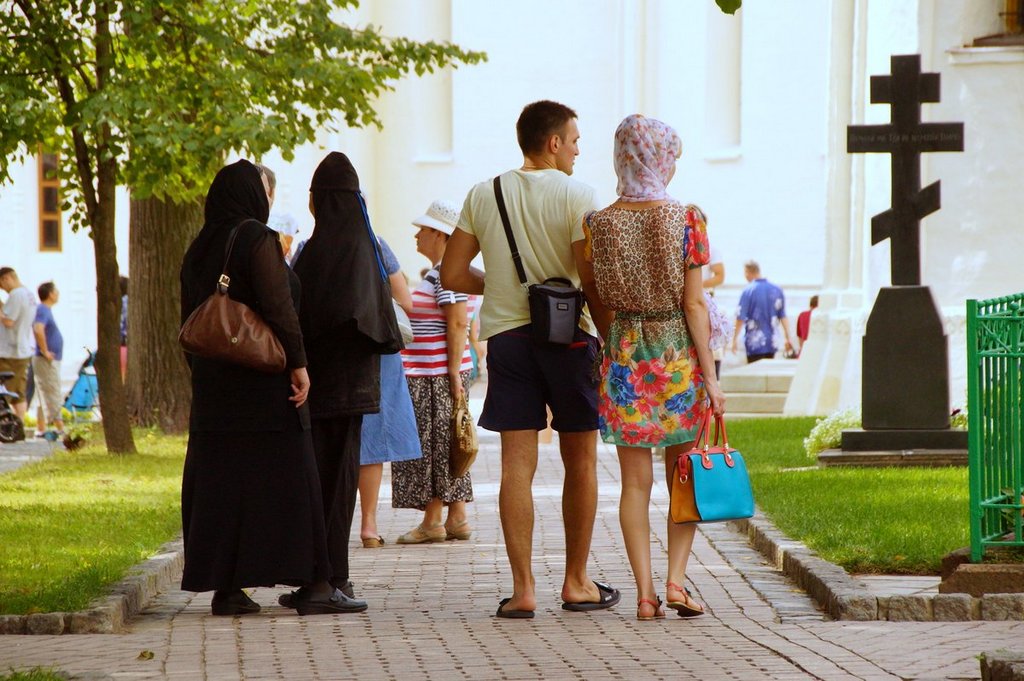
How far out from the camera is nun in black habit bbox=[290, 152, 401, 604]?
774 centimetres

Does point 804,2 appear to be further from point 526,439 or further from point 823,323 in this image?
point 526,439

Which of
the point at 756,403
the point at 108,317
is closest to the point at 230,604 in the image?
the point at 108,317

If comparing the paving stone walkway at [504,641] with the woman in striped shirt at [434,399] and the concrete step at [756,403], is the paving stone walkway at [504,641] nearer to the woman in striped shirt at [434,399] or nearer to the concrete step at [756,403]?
the woman in striped shirt at [434,399]

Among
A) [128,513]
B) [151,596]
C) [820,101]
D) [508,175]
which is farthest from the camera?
[820,101]

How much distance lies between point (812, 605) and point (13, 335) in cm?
1465

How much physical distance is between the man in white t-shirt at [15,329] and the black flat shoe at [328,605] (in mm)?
13561

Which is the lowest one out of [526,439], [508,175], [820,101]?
[526,439]

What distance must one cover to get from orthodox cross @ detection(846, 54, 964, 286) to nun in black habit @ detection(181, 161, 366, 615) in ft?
24.3

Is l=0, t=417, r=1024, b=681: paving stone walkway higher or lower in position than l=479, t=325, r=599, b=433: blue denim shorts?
lower

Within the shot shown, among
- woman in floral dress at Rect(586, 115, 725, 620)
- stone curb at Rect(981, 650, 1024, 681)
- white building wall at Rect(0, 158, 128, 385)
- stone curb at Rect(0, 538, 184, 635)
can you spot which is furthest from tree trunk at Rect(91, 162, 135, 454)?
white building wall at Rect(0, 158, 128, 385)

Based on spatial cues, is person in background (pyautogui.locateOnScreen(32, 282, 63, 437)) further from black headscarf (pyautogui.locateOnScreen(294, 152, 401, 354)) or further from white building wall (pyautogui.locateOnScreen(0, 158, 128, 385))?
white building wall (pyautogui.locateOnScreen(0, 158, 128, 385))

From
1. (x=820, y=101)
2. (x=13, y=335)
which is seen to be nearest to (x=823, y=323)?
(x=13, y=335)

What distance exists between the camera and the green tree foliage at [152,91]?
47.1ft

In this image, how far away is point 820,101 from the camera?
122ft
